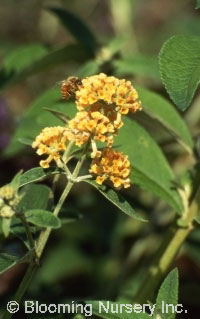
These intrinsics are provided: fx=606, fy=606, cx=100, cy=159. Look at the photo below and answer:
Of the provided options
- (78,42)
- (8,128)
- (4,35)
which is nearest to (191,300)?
(78,42)

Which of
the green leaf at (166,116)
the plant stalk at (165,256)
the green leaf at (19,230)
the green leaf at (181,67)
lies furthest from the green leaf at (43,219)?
the green leaf at (166,116)

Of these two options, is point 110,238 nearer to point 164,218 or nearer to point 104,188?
point 164,218

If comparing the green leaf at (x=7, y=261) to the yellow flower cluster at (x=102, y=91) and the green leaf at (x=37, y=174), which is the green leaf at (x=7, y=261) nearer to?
the green leaf at (x=37, y=174)

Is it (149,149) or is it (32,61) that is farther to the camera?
(32,61)

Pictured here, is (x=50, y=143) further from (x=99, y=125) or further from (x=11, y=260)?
(x=11, y=260)

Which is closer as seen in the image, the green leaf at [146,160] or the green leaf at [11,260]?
the green leaf at [11,260]

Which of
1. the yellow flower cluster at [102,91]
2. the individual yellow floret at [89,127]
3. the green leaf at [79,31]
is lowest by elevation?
the individual yellow floret at [89,127]

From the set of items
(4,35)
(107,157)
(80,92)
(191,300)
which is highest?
(4,35)
